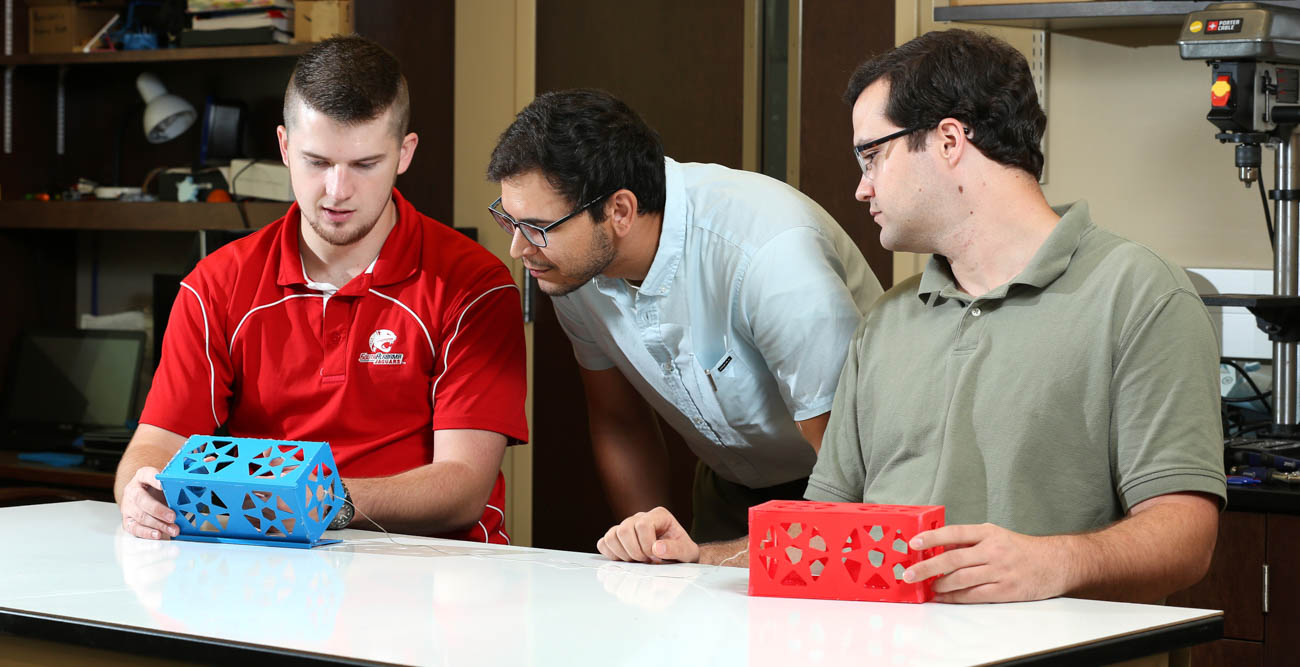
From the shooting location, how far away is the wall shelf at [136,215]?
Result: 3516 mm

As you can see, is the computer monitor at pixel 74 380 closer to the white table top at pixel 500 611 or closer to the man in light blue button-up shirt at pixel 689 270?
the man in light blue button-up shirt at pixel 689 270

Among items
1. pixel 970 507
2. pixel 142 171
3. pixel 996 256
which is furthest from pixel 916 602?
pixel 142 171

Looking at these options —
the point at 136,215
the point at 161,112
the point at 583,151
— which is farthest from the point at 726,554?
the point at 161,112

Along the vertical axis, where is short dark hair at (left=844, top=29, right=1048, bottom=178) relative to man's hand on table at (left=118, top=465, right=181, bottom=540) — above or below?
above

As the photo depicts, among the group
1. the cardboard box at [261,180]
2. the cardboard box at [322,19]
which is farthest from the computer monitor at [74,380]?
the cardboard box at [322,19]

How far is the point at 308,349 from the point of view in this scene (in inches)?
85.7

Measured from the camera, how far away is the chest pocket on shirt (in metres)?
2.09

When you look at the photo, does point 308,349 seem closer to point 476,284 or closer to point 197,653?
point 476,284

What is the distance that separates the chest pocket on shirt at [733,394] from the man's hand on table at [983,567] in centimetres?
75

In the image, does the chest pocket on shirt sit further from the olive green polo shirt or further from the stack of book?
the stack of book

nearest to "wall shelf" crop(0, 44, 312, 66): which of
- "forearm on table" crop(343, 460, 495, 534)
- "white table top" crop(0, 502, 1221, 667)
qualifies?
"forearm on table" crop(343, 460, 495, 534)

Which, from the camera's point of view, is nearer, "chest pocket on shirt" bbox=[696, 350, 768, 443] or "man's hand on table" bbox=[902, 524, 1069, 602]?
"man's hand on table" bbox=[902, 524, 1069, 602]

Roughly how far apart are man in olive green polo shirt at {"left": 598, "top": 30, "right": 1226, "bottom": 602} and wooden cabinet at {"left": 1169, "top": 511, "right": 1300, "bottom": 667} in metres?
0.67

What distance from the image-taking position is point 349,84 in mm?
2131
